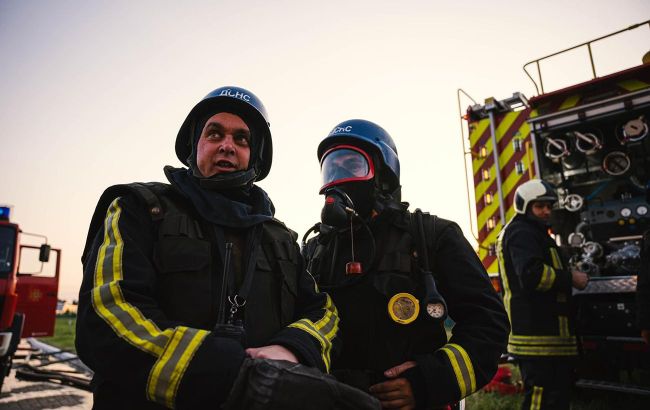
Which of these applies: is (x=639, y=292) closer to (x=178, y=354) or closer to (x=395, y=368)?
(x=395, y=368)

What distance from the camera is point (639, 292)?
342 cm

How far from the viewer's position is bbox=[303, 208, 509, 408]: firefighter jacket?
1675 mm

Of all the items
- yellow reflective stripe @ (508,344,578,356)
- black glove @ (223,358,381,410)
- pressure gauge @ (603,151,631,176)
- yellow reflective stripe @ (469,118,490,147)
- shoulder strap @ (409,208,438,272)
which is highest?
yellow reflective stripe @ (469,118,490,147)

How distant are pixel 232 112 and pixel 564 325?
325cm

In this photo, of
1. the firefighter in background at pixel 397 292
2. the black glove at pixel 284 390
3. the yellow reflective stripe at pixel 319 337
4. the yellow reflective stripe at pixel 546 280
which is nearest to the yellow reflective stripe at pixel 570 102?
the yellow reflective stripe at pixel 546 280

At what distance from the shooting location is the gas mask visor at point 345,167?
225 centimetres

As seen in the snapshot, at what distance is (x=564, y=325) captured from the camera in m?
3.41

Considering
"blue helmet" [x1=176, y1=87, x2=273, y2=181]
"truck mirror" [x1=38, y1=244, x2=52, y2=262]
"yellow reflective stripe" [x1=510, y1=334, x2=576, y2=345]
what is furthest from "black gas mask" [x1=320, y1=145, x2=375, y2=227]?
"truck mirror" [x1=38, y1=244, x2=52, y2=262]

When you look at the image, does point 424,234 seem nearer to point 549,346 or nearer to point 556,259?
point 549,346

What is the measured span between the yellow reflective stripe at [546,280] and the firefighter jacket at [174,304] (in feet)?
7.98

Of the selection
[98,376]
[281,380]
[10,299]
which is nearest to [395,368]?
[281,380]

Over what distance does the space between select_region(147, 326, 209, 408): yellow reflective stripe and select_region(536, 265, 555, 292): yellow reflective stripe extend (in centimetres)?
320

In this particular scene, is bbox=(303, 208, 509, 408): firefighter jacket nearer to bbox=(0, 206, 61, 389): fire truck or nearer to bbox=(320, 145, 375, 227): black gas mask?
bbox=(320, 145, 375, 227): black gas mask

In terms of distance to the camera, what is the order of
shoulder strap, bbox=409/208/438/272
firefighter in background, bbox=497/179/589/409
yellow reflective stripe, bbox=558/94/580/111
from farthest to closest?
yellow reflective stripe, bbox=558/94/580/111
firefighter in background, bbox=497/179/589/409
shoulder strap, bbox=409/208/438/272
